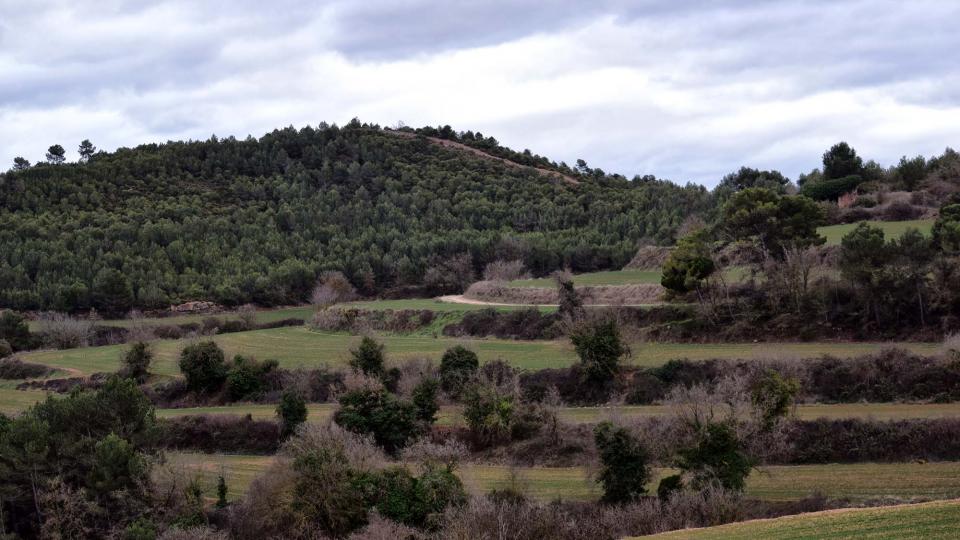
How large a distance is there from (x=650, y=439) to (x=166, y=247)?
77982mm

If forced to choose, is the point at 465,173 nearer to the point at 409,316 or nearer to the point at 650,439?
the point at 409,316

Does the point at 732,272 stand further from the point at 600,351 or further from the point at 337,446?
the point at 337,446

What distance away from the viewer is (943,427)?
37.2 metres

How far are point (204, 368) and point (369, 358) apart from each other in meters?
13.3

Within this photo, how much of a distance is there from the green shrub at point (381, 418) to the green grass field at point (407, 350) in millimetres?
9699

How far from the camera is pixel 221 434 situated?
53.8m

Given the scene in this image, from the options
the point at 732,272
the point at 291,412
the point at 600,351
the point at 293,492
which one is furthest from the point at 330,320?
the point at 293,492

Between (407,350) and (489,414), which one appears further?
(407,350)

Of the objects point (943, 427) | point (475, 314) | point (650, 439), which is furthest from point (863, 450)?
point (475, 314)

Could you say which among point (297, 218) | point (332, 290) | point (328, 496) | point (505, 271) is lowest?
point (328, 496)

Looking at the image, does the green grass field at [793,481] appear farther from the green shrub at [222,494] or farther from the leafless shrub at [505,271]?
the leafless shrub at [505,271]

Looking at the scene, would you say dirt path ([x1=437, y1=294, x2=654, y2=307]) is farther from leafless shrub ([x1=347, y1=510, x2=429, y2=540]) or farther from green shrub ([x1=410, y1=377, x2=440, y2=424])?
leafless shrub ([x1=347, y1=510, x2=429, y2=540])

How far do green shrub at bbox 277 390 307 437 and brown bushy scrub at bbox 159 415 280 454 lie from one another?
1.04 meters

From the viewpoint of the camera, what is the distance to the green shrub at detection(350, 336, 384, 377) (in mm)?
55031
